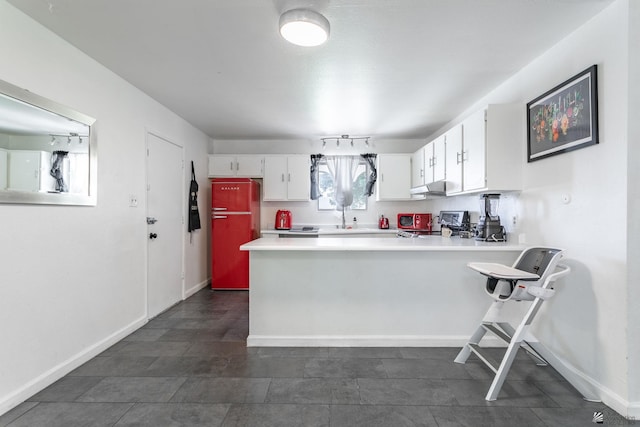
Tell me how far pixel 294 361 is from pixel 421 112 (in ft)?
10.4

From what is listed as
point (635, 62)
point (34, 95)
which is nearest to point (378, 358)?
point (635, 62)

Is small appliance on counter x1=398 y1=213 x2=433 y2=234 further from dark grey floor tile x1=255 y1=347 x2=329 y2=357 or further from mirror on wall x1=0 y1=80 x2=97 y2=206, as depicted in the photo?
mirror on wall x1=0 y1=80 x2=97 y2=206

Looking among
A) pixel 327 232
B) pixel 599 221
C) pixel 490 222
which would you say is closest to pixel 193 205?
pixel 327 232

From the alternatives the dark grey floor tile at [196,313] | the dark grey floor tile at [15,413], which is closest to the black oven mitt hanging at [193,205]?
the dark grey floor tile at [196,313]

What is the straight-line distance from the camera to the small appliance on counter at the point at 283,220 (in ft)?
15.8

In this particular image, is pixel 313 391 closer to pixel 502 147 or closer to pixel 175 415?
pixel 175 415

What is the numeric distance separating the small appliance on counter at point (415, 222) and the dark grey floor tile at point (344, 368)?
2797mm

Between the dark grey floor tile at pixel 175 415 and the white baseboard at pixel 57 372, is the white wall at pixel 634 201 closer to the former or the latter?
the dark grey floor tile at pixel 175 415

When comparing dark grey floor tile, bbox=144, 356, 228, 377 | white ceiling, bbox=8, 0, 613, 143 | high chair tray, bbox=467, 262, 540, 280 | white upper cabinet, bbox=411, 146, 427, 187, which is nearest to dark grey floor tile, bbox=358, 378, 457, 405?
high chair tray, bbox=467, 262, 540, 280

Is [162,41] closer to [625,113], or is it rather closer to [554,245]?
[625,113]

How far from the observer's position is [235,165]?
4.77 metres

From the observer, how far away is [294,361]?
2.33m

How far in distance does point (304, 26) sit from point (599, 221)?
2.23 meters

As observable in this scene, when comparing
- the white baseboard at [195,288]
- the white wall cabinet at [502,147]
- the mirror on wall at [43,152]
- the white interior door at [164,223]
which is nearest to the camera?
the mirror on wall at [43,152]
